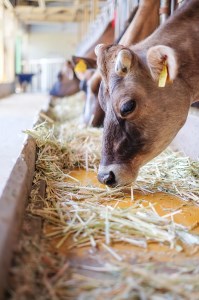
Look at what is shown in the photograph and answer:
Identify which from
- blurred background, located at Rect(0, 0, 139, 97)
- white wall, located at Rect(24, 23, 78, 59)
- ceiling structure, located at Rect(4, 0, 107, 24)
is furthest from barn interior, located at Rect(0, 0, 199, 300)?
white wall, located at Rect(24, 23, 78, 59)

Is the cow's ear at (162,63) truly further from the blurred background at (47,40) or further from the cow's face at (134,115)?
the blurred background at (47,40)

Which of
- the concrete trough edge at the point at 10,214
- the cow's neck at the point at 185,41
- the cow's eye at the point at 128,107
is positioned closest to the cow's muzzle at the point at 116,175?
the cow's eye at the point at 128,107

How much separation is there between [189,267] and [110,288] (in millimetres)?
369

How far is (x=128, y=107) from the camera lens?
2324 millimetres

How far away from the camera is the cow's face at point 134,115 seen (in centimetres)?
234

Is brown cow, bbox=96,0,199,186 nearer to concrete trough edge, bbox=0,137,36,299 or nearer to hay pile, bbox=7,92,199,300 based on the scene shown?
hay pile, bbox=7,92,199,300

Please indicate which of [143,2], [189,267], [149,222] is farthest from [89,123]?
[189,267]

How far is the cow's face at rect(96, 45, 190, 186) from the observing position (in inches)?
92.2

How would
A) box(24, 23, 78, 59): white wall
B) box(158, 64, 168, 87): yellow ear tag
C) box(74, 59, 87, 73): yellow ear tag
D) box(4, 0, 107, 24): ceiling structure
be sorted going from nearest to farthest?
box(158, 64, 168, 87): yellow ear tag < box(74, 59, 87, 73): yellow ear tag < box(4, 0, 107, 24): ceiling structure < box(24, 23, 78, 59): white wall

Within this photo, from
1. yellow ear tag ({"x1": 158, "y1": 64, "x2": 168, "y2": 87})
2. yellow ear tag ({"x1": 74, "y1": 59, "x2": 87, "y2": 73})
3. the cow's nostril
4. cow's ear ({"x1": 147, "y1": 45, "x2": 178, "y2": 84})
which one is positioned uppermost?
cow's ear ({"x1": 147, "y1": 45, "x2": 178, "y2": 84})

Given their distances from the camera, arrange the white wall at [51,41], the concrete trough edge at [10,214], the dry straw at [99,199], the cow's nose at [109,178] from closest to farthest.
→ the concrete trough edge at [10,214], the dry straw at [99,199], the cow's nose at [109,178], the white wall at [51,41]

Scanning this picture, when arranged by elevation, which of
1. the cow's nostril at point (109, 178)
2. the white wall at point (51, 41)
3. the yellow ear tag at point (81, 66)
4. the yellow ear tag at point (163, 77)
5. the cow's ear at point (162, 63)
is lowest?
the white wall at point (51, 41)

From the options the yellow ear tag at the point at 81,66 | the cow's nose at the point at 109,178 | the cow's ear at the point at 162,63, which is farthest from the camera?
the yellow ear tag at the point at 81,66

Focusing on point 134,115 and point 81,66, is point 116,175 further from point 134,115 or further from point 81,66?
point 81,66
